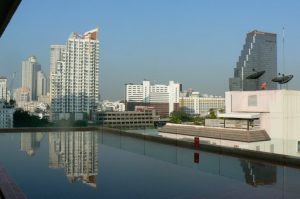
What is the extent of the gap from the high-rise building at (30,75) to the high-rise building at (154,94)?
105 ft

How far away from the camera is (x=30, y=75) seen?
100812 millimetres

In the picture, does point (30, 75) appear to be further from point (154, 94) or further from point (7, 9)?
point (7, 9)

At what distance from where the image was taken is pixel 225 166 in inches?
283

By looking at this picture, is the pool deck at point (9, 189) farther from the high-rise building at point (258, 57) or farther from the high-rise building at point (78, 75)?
the high-rise building at point (78, 75)

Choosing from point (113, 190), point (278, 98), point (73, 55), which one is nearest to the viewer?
point (113, 190)

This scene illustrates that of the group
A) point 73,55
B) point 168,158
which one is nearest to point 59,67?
point 73,55

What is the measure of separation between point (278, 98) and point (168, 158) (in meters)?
17.3

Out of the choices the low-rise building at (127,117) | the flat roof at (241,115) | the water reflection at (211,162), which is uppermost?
the flat roof at (241,115)

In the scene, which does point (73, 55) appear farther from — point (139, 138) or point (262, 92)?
point (139, 138)

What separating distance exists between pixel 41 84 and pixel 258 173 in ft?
342

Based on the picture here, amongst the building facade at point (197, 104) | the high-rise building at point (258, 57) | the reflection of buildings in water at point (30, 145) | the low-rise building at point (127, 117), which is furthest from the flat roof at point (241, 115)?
the building facade at point (197, 104)

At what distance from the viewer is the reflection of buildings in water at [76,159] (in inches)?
259

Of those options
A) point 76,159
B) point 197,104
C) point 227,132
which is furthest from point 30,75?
point 76,159

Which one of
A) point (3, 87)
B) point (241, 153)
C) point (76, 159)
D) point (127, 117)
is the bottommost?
point (127, 117)
